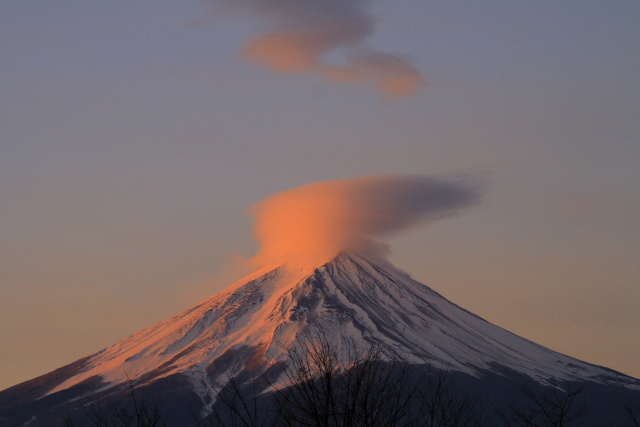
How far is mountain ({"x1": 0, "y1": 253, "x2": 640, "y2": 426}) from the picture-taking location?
137 m

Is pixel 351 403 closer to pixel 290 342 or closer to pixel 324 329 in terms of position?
pixel 290 342

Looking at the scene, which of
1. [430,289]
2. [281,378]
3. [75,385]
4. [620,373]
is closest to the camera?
[281,378]

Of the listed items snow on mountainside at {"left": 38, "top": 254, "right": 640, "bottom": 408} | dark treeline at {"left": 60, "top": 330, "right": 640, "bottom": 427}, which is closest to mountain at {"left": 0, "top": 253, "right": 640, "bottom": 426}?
snow on mountainside at {"left": 38, "top": 254, "right": 640, "bottom": 408}

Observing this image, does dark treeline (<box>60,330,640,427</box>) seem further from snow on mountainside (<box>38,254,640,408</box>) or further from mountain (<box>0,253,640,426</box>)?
snow on mountainside (<box>38,254,640,408</box>)

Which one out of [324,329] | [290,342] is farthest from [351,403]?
[324,329]

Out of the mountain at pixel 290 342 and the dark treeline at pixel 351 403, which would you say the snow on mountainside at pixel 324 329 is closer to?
the mountain at pixel 290 342

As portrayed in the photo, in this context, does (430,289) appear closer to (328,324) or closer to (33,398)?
(328,324)

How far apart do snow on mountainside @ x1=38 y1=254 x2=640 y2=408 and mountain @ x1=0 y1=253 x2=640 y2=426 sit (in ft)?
0.64

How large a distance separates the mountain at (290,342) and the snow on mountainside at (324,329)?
0.64 feet

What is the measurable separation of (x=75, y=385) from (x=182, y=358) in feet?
47.5

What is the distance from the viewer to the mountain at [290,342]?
448ft

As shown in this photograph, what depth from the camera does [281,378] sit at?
132m

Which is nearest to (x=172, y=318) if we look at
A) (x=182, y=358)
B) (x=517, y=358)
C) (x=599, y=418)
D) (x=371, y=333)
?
(x=182, y=358)

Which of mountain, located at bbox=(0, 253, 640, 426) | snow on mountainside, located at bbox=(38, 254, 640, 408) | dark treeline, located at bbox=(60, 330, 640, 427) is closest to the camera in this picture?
dark treeline, located at bbox=(60, 330, 640, 427)
